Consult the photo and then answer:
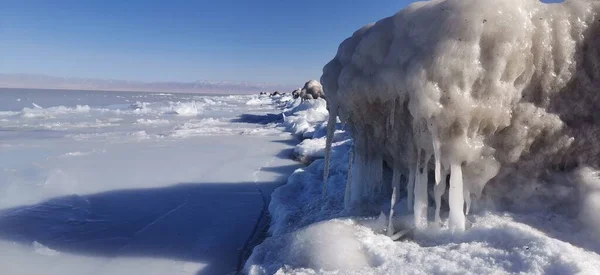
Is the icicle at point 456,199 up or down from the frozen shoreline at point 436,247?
up

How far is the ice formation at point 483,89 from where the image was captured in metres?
2.75

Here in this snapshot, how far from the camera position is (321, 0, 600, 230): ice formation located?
2754mm

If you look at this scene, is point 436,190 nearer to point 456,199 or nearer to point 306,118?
point 456,199

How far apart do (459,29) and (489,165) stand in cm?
103

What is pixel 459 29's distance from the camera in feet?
8.98

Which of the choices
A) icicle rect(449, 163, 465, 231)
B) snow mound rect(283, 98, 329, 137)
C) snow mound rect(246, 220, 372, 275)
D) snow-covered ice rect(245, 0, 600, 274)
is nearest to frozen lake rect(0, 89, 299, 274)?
snow mound rect(246, 220, 372, 275)

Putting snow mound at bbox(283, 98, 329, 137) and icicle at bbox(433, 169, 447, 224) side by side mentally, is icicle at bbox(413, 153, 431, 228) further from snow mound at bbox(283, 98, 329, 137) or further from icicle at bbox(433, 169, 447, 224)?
snow mound at bbox(283, 98, 329, 137)

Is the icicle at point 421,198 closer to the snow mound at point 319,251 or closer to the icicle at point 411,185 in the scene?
the icicle at point 411,185

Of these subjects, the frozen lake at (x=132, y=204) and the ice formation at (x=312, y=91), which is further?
the ice formation at (x=312, y=91)

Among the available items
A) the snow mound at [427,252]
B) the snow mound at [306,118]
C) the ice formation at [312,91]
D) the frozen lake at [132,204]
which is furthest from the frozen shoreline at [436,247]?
the ice formation at [312,91]

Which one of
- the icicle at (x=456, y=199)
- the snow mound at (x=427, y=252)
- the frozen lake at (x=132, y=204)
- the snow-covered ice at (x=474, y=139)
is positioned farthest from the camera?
the frozen lake at (x=132, y=204)

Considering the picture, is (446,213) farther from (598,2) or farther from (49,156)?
(49,156)

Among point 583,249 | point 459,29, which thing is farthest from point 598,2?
point 583,249

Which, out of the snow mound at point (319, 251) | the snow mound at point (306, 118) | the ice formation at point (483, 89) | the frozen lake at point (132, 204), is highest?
the ice formation at point (483, 89)
